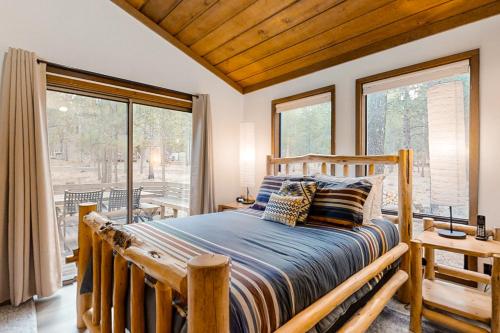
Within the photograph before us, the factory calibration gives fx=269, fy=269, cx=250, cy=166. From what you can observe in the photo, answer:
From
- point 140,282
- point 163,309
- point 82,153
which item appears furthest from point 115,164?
point 163,309

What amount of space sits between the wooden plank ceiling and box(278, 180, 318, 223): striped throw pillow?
1.51 metres

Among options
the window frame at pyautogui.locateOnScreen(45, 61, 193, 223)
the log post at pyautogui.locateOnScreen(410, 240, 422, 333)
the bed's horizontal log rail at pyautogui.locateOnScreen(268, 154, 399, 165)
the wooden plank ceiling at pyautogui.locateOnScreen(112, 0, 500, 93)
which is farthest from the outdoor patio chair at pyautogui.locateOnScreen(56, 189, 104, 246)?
the log post at pyautogui.locateOnScreen(410, 240, 422, 333)

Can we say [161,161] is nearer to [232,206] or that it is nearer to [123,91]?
[123,91]

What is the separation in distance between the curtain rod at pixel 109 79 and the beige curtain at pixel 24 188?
16 cm

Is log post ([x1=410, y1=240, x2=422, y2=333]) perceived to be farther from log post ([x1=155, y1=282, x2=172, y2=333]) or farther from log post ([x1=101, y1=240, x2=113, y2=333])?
log post ([x1=101, y1=240, x2=113, y2=333])

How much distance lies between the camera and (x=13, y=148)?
84.6 inches

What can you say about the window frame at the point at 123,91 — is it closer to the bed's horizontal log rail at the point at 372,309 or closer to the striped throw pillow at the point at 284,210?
the striped throw pillow at the point at 284,210

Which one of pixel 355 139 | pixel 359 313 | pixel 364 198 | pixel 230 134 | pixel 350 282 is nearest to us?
pixel 350 282

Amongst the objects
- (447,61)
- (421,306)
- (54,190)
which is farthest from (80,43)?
(421,306)

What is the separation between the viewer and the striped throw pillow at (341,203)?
1.97m

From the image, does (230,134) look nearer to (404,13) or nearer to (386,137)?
(386,137)

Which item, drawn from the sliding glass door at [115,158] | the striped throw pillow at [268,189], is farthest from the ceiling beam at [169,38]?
the striped throw pillow at [268,189]

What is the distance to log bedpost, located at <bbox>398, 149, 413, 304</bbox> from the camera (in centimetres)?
220

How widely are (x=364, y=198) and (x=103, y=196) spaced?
2.58 meters
